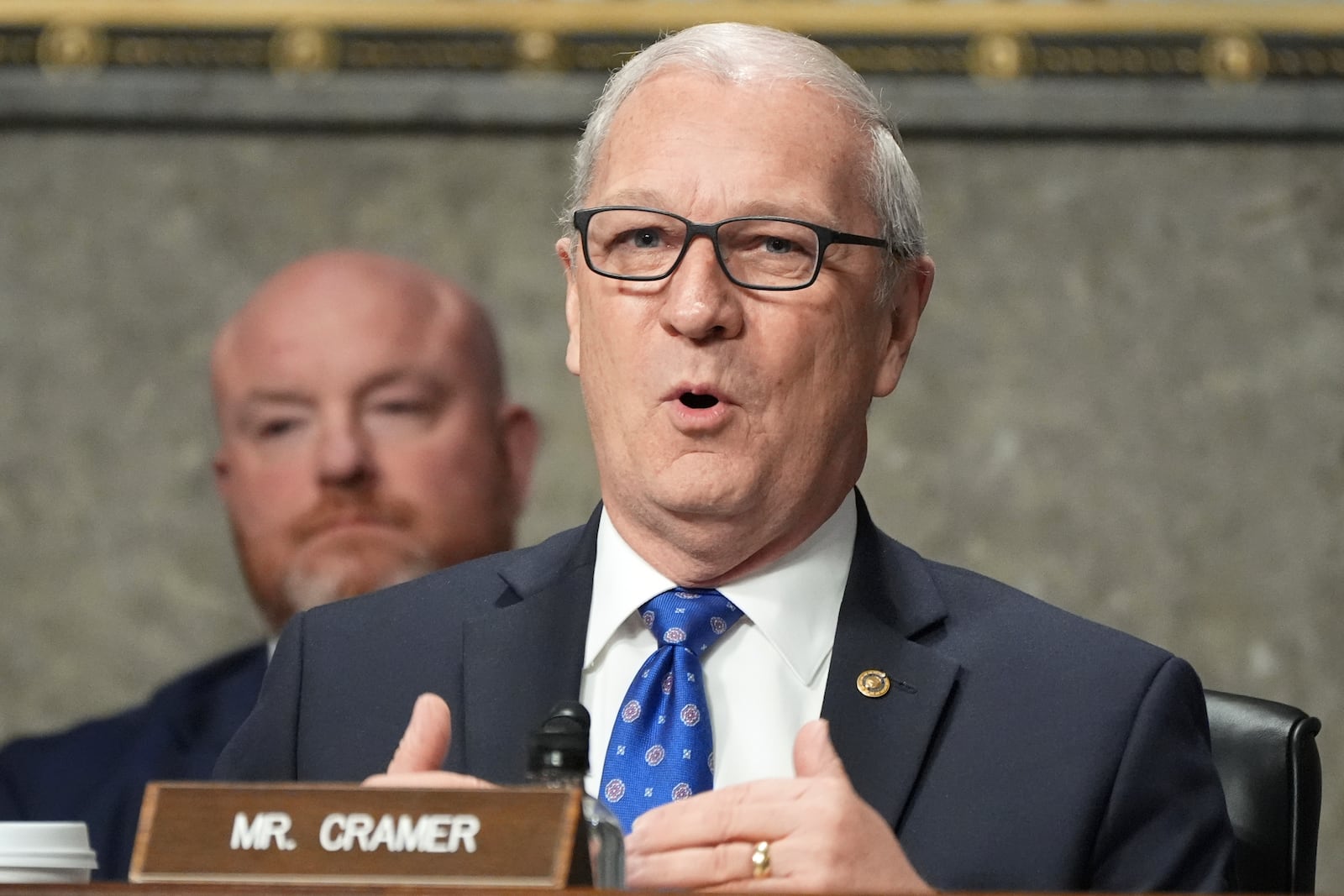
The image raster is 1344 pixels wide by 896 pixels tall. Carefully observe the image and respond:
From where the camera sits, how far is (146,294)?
4.06 meters

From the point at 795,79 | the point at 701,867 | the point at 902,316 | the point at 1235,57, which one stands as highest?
the point at 1235,57

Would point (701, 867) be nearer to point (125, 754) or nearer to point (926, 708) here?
point (926, 708)

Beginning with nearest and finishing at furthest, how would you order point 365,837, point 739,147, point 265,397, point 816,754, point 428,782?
point 365,837 → point 428,782 → point 816,754 → point 739,147 → point 265,397

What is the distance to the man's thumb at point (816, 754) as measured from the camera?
5.35 feet

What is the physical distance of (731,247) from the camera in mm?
2096

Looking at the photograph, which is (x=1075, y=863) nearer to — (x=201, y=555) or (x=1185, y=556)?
(x=1185, y=556)

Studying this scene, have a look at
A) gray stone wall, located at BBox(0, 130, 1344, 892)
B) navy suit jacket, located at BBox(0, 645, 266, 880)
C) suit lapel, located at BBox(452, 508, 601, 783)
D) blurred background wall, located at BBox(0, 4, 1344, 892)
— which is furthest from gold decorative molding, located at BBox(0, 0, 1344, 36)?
suit lapel, located at BBox(452, 508, 601, 783)

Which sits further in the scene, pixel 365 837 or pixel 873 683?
pixel 873 683

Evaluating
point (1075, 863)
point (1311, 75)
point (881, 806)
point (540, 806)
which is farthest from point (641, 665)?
point (1311, 75)

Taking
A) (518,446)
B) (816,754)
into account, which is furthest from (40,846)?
(518,446)

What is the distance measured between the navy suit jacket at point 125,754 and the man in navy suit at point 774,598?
1.66 m

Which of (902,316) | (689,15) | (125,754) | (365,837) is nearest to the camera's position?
(365,837)

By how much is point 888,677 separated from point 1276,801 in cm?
52

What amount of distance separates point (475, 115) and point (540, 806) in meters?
2.82
